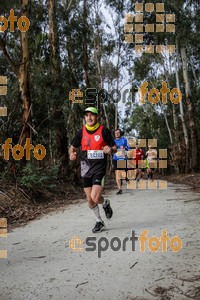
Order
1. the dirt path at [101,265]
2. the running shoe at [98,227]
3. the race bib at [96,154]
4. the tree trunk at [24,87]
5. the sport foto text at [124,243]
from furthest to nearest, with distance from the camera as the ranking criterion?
1. the tree trunk at [24,87]
2. the race bib at [96,154]
3. the running shoe at [98,227]
4. the sport foto text at [124,243]
5. the dirt path at [101,265]

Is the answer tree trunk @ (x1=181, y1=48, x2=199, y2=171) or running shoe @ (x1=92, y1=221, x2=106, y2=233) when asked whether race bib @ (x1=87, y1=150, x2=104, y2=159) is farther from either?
tree trunk @ (x1=181, y1=48, x2=199, y2=171)

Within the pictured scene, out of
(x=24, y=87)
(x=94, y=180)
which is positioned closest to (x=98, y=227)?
(x=94, y=180)

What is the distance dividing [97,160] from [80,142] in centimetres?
43

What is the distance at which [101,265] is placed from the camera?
133 inches

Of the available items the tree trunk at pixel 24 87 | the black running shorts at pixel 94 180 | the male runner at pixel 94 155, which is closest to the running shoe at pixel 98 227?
the male runner at pixel 94 155

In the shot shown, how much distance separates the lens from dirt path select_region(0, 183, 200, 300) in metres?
2.71

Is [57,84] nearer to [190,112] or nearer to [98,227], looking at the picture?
[98,227]

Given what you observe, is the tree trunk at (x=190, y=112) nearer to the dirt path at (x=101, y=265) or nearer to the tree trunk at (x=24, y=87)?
the tree trunk at (x=24, y=87)

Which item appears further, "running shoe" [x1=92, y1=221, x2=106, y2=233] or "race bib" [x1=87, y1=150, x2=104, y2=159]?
"race bib" [x1=87, y1=150, x2=104, y2=159]

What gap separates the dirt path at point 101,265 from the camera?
2706 millimetres

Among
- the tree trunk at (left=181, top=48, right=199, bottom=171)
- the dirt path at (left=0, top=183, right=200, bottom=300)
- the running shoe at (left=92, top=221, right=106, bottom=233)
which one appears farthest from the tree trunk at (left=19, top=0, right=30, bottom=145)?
the tree trunk at (left=181, top=48, right=199, bottom=171)

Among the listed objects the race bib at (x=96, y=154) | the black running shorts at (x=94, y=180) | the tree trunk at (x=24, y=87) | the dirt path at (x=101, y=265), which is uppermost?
the tree trunk at (x=24, y=87)

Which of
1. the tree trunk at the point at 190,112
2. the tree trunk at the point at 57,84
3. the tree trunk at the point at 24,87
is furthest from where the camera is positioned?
the tree trunk at the point at 190,112

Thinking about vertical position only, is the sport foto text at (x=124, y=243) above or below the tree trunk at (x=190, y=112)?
below
